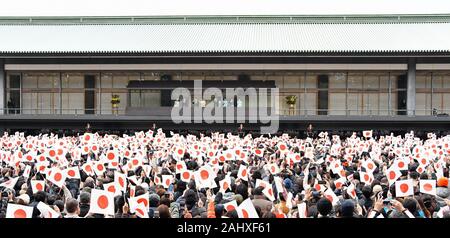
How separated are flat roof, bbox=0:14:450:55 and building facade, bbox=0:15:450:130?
0.12 meters

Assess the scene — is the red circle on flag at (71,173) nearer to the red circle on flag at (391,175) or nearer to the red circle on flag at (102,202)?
the red circle on flag at (102,202)

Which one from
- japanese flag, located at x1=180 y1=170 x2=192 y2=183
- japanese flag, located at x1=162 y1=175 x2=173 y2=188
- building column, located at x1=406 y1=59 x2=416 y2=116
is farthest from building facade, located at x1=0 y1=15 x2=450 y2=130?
japanese flag, located at x1=162 y1=175 x2=173 y2=188

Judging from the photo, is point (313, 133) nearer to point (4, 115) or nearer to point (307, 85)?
point (307, 85)

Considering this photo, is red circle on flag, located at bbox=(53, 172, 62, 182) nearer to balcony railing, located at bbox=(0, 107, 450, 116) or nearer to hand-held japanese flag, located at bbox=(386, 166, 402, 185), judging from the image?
hand-held japanese flag, located at bbox=(386, 166, 402, 185)

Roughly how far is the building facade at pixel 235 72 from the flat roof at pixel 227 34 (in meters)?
0.12

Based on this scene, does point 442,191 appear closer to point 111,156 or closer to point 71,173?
point 71,173

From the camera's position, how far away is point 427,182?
911 centimetres

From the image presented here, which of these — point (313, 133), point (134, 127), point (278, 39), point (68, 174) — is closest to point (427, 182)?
→ point (68, 174)

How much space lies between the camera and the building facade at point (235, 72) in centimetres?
3516

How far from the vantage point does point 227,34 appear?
41.7m

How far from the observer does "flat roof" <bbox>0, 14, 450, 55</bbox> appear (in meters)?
36.0

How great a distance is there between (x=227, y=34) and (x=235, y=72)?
482cm

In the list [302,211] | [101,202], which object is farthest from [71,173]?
[302,211]

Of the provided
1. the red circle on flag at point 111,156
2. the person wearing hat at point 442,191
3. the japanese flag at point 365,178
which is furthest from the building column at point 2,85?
the person wearing hat at point 442,191
